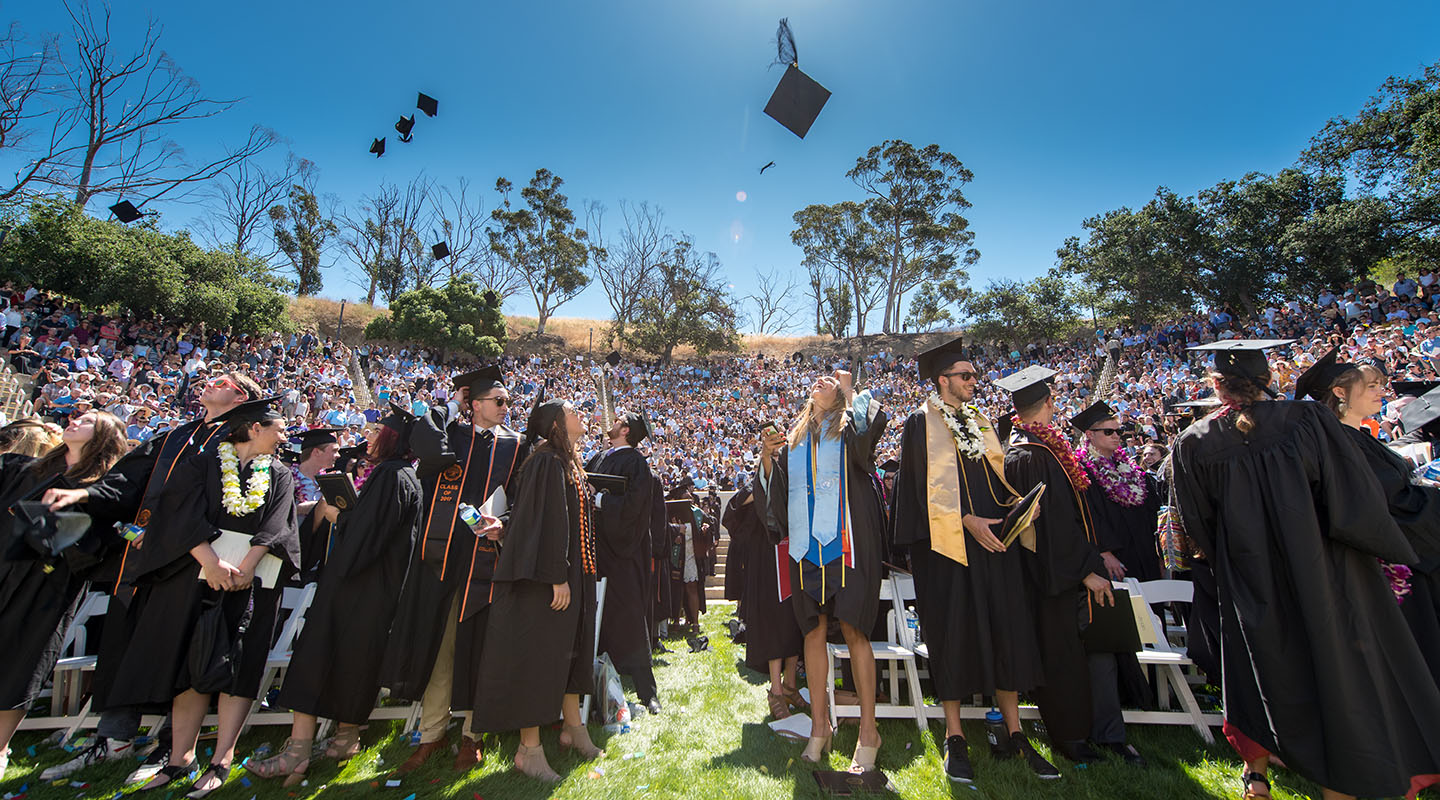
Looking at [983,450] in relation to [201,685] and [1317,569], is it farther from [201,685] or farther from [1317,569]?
[201,685]

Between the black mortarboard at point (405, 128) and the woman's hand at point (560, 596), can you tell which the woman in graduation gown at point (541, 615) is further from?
the black mortarboard at point (405, 128)

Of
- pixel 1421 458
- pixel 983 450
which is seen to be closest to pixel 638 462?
pixel 983 450

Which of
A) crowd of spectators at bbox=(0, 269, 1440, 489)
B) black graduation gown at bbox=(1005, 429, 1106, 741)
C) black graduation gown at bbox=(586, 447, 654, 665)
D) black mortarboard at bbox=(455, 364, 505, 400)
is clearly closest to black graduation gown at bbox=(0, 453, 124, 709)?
crowd of spectators at bbox=(0, 269, 1440, 489)

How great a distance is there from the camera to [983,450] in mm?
3434

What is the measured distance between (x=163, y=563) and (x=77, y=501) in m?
0.54

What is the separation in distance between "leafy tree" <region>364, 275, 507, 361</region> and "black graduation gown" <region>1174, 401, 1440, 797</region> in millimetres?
31909

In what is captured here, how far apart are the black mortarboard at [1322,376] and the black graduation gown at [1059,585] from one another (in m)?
1.14

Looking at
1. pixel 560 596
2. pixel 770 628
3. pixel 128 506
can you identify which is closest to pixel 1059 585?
pixel 770 628

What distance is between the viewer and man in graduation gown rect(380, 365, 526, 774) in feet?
11.3

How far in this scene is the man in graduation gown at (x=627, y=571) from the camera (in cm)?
439

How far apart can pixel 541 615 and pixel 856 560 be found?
66.7 inches

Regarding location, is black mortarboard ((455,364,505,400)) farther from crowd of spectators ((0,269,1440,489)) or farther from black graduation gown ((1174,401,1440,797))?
black graduation gown ((1174,401,1440,797))

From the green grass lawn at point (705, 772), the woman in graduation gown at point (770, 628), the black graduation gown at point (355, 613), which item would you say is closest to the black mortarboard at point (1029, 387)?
the woman in graduation gown at point (770, 628)

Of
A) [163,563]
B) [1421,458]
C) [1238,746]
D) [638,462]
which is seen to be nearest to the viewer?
[1238,746]
